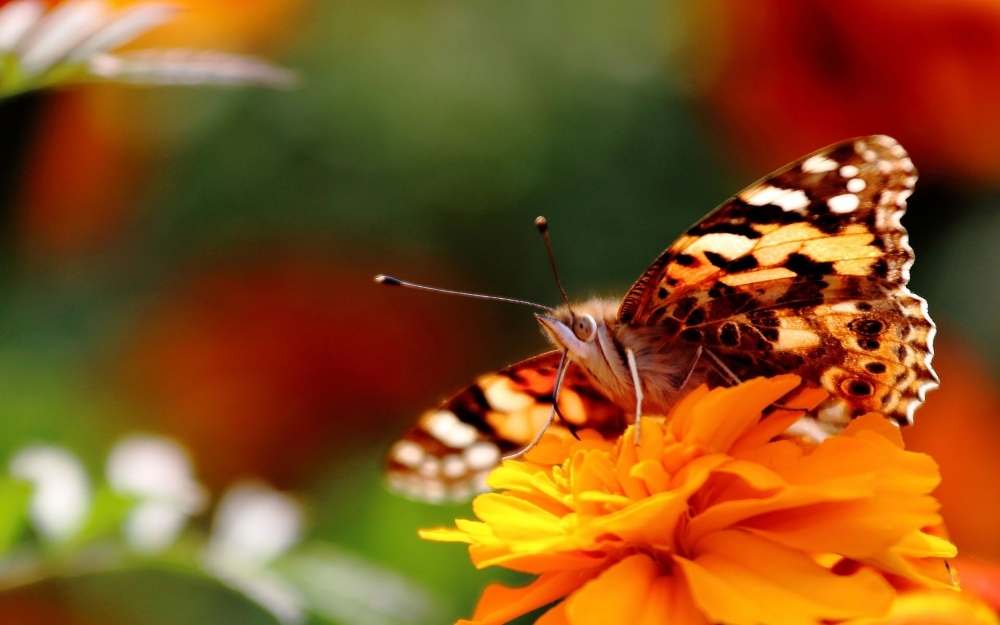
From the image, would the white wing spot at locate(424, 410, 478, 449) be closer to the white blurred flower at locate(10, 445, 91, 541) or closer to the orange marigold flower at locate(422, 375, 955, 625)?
Answer: the orange marigold flower at locate(422, 375, 955, 625)

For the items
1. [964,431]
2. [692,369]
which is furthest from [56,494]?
[964,431]

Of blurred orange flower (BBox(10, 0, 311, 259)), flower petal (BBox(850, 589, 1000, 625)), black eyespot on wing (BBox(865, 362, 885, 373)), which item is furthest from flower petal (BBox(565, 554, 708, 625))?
blurred orange flower (BBox(10, 0, 311, 259))

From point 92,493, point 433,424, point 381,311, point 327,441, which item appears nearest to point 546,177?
point 381,311

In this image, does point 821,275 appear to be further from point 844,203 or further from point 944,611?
point 944,611

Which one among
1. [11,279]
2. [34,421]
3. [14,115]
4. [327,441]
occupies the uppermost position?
[14,115]

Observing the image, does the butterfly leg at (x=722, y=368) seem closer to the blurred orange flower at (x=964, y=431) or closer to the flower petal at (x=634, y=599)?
the flower petal at (x=634, y=599)

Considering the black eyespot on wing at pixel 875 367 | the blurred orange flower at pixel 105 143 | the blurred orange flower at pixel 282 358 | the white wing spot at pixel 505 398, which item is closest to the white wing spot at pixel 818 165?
the black eyespot on wing at pixel 875 367

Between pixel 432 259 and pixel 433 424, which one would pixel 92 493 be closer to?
pixel 433 424
